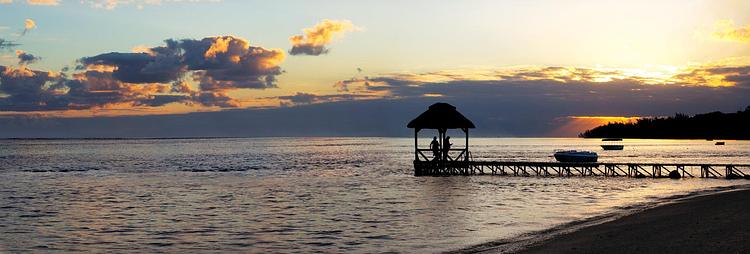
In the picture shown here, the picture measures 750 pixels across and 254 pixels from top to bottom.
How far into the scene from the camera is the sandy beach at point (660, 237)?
1282cm

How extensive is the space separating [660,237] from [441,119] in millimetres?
34793

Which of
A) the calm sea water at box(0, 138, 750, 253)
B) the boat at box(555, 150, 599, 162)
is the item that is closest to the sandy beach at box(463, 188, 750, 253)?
the calm sea water at box(0, 138, 750, 253)

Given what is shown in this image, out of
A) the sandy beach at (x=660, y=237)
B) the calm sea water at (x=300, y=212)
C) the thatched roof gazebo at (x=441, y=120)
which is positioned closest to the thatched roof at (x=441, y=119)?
the thatched roof gazebo at (x=441, y=120)

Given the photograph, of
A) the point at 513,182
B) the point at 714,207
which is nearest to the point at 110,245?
the point at 714,207

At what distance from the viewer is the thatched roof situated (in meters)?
49.0

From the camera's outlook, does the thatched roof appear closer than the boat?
Yes

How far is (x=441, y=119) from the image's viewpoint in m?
49.1

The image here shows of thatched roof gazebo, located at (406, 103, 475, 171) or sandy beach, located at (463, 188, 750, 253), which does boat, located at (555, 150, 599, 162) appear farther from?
sandy beach, located at (463, 188, 750, 253)

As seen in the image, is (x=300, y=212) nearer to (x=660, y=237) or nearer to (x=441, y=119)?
(x=660, y=237)

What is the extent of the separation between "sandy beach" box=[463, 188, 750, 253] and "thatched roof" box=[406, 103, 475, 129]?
2913cm

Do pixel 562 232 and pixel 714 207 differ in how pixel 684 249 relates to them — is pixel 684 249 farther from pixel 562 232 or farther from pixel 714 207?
pixel 714 207

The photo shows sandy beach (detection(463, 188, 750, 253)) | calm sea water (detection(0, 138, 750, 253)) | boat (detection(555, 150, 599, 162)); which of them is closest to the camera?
sandy beach (detection(463, 188, 750, 253))

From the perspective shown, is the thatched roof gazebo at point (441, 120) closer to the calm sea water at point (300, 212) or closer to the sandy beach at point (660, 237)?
the calm sea water at point (300, 212)

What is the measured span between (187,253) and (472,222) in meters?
9.78
